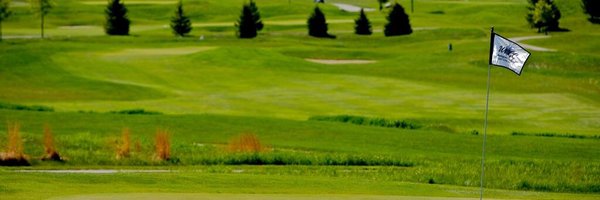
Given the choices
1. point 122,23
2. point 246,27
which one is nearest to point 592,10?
point 246,27

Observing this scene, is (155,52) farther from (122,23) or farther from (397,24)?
(397,24)

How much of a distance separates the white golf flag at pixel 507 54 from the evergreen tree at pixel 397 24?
78.4m

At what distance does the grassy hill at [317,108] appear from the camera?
27.8 meters

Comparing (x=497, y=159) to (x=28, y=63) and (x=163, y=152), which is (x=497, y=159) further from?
(x=28, y=63)

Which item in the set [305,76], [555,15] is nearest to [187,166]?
[305,76]

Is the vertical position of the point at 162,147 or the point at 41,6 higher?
the point at 41,6

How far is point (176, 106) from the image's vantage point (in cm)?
4741

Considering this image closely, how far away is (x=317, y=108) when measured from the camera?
4691cm

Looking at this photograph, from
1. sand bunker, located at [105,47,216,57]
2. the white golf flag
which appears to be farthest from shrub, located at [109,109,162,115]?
sand bunker, located at [105,47,216,57]

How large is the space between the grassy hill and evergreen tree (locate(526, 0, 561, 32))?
13.5 feet

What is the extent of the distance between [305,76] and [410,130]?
19.2 meters

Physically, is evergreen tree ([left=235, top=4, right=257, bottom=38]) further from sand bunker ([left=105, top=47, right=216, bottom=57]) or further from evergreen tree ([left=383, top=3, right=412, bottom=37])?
sand bunker ([left=105, top=47, right=216, bottom=57])

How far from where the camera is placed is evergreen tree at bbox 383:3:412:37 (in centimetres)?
9900

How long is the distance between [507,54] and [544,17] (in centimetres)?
7813
